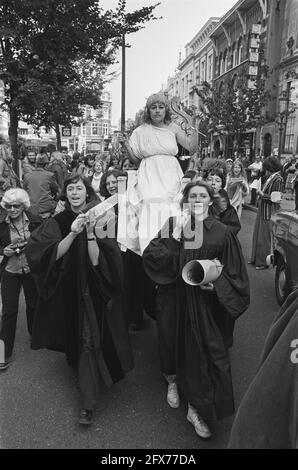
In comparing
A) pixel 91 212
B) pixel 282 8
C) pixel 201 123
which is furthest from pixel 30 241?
pixel 282 8

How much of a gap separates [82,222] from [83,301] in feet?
2.06

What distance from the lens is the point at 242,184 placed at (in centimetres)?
624

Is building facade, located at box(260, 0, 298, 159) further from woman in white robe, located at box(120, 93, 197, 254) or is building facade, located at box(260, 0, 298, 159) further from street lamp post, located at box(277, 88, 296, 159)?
woman in white robe, located at box(120, 93, 197, 254)

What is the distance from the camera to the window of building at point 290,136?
75.0 ft

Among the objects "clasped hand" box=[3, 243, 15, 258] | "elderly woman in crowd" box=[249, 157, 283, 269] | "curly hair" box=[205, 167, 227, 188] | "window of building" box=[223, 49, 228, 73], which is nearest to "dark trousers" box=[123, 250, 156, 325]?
"clasped hand" box=[3, 243, 15, 258]

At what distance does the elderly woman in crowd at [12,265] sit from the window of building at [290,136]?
2181cm

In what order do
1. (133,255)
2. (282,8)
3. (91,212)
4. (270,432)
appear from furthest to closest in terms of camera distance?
(282,8), (133,255), (91,212), (270,432)

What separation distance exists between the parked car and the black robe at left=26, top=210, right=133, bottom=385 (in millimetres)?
1771

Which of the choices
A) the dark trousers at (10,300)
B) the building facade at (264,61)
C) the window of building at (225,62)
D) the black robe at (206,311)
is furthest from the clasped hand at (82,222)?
the window of building at (225,62)

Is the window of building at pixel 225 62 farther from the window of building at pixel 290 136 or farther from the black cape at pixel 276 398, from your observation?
the black cape at pixel 276 398

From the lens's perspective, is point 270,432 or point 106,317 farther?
point 106,317

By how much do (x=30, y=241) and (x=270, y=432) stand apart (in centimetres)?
195

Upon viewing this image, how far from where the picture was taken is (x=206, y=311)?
2.71 metres

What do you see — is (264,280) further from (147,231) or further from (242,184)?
(147,231)
